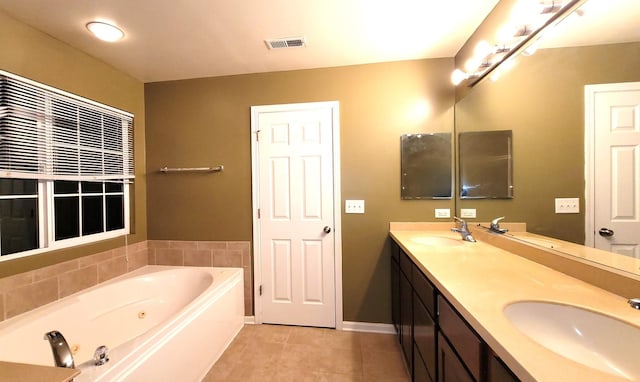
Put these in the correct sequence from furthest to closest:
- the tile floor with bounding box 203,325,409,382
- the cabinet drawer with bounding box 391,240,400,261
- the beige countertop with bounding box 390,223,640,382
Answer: the cabinet drawer with bounding box 391,240,400,261 → the tile floor with bounding box 203,325,409,382 → the beige countertop with bounding box 390,223,640,382

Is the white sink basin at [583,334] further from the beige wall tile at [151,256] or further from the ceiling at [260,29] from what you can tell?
the beige wall tile at [151,256]

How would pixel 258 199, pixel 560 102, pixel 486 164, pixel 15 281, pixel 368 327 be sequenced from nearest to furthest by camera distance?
pixel 560 102
pixel 15 281
pixel 486 164
pixel 368 327
pixel 258 199

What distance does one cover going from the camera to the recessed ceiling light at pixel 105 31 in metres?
1.51

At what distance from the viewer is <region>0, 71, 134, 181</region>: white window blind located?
139cm

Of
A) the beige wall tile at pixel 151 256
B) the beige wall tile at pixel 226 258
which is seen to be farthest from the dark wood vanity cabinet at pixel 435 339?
the beige wall tile at pixel 151 256

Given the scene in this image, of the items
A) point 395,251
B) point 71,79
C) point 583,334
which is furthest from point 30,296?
point 583,334

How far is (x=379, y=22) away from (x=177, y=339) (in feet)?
7.93

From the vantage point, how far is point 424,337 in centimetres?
120

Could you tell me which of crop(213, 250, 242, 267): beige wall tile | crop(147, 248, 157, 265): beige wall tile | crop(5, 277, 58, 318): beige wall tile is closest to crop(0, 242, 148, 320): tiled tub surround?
crop(5, 277, 58, 318): beige wall tile

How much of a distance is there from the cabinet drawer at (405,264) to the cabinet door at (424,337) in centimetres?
17

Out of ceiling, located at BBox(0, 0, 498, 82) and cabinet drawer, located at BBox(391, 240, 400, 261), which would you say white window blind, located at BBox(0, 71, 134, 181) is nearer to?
ceiling, located at BBox(0, 0, 498, 82)

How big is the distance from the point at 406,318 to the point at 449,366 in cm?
68

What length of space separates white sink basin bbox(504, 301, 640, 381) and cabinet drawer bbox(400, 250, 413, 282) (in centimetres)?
68

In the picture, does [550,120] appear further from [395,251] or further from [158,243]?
[158,243]
